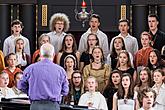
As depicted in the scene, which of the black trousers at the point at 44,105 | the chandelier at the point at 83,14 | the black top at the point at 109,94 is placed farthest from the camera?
the chandelier at the point at 83,14

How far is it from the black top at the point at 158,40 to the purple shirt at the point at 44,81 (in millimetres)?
2680

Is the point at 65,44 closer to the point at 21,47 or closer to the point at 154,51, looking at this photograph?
the point at 21,47

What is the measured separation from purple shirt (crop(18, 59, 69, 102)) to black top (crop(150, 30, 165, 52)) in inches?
105

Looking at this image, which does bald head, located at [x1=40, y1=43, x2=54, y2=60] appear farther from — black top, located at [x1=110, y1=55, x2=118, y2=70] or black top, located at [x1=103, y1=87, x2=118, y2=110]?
black top, located at [x1=110, y1=55, x2=118, y2=70]

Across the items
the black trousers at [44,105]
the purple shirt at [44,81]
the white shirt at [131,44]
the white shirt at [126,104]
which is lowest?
the white shirt at [126,104]

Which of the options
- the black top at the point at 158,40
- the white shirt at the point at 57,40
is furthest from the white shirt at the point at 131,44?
the white shirt at the point at 57,40

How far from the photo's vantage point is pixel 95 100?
23.6ft

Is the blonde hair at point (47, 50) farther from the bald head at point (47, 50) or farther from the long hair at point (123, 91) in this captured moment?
the long hair at point (123, 91)

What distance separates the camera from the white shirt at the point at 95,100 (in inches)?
281

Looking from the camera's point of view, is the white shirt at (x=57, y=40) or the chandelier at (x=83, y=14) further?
the chandelier at (x=83, y=14)

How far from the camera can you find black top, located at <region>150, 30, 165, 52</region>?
8158 mm

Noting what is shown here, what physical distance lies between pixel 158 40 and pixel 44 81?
291 cm

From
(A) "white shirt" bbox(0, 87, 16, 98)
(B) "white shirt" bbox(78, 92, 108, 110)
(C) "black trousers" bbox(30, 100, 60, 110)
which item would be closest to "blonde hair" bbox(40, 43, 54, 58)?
(C) "black trousers" bbox(30, 100, 60, 110)

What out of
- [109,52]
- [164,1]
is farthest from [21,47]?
[164,1]
